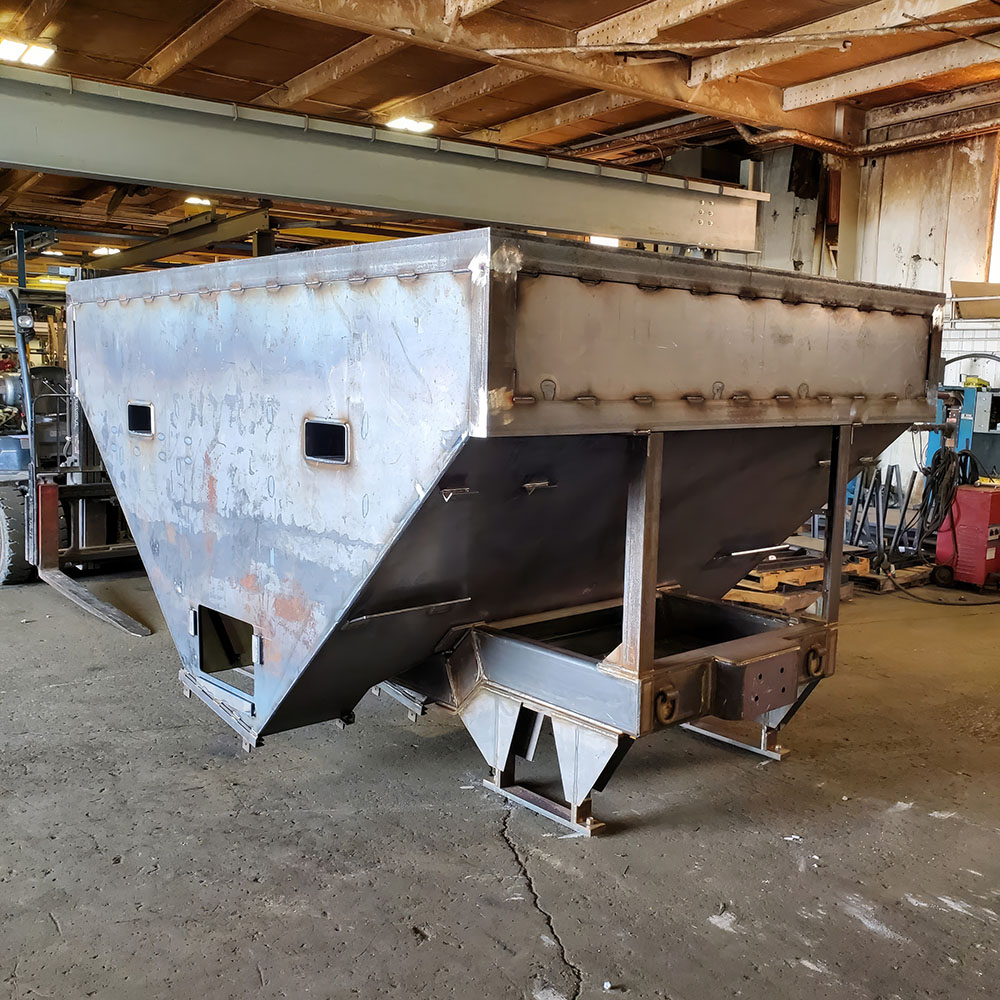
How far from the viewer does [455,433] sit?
7.75 feet

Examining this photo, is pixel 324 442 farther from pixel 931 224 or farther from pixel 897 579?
pixel 931 224

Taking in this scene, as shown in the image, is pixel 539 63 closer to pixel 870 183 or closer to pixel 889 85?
pixel 889 85

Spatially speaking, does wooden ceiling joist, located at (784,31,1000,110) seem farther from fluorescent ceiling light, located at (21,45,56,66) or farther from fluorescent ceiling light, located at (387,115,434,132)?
fluorescent ceiling light, located at (21,45,56,66)

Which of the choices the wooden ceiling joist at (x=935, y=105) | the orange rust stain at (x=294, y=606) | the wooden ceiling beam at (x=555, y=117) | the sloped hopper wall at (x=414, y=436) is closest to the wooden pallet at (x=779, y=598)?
the sloped hopper wall at (x=414, y=436)

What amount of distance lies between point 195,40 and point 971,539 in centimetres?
671

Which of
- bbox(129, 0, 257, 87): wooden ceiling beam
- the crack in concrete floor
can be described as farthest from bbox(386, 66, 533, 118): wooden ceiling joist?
the crack in concrete floor

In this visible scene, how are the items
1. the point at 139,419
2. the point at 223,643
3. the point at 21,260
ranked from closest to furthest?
the point at 139,419 < the point at 223,643 < the point at 21,260

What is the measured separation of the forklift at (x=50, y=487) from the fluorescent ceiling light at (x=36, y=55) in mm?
1526

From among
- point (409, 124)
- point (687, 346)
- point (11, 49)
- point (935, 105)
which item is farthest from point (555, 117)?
point (687, 346)

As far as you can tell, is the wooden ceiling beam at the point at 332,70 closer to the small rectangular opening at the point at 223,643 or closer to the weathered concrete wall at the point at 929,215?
the small rectangular opening at the point at 223,643

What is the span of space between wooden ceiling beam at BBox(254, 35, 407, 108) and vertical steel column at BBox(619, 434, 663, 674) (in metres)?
4.31

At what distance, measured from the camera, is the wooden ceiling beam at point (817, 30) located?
17.6 ft

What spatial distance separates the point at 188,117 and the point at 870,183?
6665mm

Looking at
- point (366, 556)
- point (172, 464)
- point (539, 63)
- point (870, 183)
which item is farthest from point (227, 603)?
point (870, 183)
